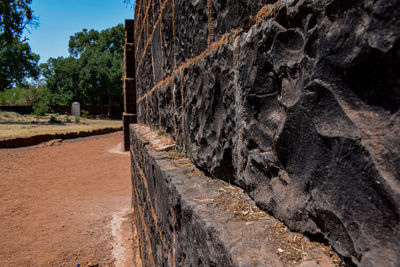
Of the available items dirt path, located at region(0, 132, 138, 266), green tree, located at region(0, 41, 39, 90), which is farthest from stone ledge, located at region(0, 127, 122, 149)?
green tree, located at region(0, 41, 39, 90)

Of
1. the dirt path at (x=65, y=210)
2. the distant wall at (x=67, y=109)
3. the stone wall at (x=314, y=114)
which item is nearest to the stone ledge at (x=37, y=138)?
the dirt path at (x=65, y=210)

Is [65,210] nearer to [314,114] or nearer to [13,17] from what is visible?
[314,114]

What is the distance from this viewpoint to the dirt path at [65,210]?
3775 mm

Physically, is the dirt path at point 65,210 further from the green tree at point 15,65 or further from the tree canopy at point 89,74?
the green tree at point 15,65

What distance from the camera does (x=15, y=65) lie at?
2930 cm

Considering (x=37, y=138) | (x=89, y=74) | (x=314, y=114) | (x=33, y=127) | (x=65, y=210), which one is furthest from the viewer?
(x=89, y=74)

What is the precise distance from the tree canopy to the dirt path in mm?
18726

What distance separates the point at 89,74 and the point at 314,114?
2932 centimetres

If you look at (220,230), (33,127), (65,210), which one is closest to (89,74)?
(33,127)

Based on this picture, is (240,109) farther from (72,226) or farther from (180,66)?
(72,226)

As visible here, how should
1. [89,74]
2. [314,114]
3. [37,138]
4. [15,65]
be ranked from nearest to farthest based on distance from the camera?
1. [314,114]
2. [37,138]
3. [89,74]
4. [15,65]

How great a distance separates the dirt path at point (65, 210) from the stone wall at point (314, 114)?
A: 10.6 feet

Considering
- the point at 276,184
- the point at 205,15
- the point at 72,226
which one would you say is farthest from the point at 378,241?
the point at 72,226

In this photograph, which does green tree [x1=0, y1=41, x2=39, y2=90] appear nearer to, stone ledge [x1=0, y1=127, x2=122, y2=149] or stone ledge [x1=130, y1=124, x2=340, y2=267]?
stone ledge [x1=0, y1=127, x2=122, y2=149]
